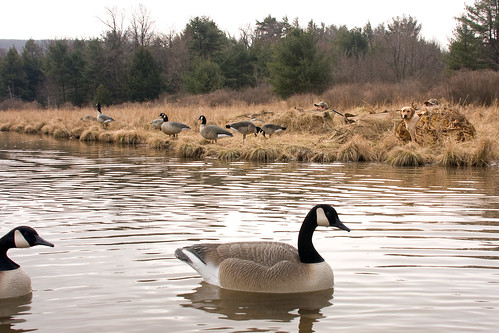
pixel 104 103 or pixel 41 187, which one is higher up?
pixel 104 103

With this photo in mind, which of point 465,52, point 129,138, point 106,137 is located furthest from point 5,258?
point 465,52

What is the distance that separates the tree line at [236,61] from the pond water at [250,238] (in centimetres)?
3003

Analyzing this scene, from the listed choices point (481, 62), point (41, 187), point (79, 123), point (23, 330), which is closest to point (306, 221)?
point (23, 330)

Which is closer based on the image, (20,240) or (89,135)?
(20,240)

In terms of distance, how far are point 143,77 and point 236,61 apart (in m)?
9.65

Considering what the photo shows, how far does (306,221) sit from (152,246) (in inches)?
89.5

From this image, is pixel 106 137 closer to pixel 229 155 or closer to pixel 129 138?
pixel 129 138

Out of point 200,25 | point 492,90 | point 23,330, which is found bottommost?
point 23,330

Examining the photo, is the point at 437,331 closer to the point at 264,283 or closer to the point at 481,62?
the point at 264,283

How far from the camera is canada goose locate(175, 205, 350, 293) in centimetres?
564

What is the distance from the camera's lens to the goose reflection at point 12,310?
4.88 metres

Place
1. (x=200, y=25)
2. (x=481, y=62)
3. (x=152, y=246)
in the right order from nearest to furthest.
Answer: (x=152, y=246) → (x=481, y=62) → (x=200, y=25)

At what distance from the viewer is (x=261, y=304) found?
18.1 ft

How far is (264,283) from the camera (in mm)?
5688
